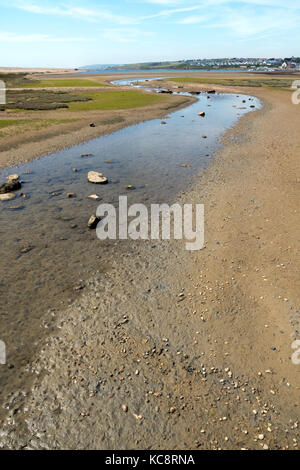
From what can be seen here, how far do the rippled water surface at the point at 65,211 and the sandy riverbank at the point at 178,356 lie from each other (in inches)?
47.9

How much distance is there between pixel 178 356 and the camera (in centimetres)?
914

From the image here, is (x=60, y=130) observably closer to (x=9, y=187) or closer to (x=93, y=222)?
(x=9, y=187)

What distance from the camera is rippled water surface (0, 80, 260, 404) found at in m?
11.3

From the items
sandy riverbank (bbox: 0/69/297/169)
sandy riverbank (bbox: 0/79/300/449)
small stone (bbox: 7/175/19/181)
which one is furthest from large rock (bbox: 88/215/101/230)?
sandy riverbank (bbox: 0/69/297/169)

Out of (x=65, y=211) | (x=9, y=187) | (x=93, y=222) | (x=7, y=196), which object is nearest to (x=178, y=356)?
(x=93, y=222)

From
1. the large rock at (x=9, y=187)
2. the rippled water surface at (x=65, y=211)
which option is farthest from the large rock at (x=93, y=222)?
the large rock at (x=9, y=187)

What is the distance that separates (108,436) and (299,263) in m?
11.1

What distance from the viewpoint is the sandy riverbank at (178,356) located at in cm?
726

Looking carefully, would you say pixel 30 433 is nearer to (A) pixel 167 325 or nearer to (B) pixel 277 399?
(A) pixel 167 325

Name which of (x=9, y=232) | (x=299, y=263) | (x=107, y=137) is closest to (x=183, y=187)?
(x=299, y=263)

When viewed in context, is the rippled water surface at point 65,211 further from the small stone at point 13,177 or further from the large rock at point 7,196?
the small stone at point 13,177

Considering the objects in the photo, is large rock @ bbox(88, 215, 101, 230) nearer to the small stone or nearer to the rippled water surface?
the rippled water surface

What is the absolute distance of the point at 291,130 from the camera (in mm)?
39469

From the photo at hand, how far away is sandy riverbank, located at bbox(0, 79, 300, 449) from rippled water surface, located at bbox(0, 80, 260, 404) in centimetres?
122
